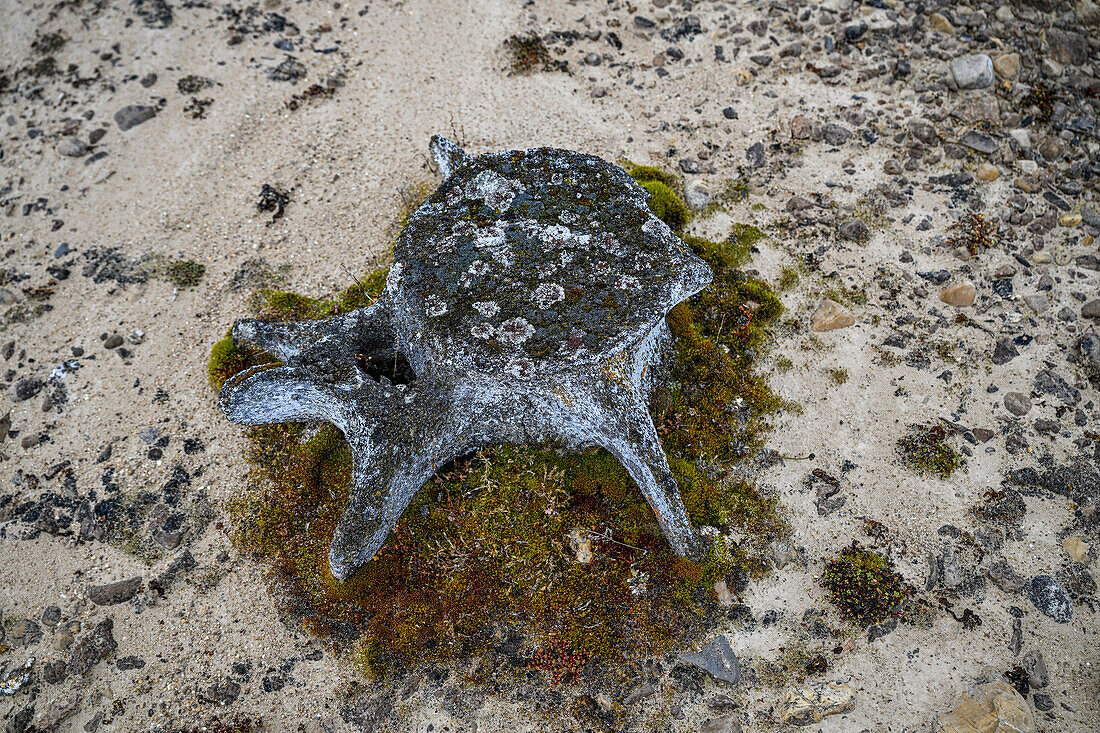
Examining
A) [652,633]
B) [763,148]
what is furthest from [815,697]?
[763,148]

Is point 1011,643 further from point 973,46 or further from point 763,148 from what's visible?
point 973,46

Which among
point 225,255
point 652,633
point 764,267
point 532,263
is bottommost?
point 652,633

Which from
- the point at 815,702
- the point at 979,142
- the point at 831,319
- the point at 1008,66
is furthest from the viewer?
the point at 1008,66

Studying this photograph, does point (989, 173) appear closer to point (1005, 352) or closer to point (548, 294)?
point (1005, 352)

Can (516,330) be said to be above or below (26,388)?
above

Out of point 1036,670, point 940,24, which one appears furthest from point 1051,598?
point 940,24

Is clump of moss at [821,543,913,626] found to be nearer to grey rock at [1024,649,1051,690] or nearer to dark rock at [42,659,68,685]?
grey rock at [1024,649,1051,690]
